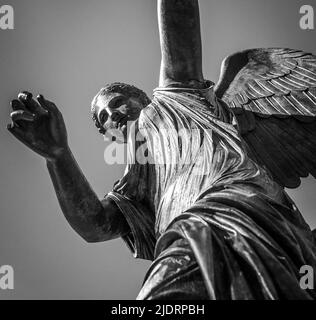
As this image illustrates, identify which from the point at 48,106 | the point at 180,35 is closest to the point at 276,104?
the point at 180,35

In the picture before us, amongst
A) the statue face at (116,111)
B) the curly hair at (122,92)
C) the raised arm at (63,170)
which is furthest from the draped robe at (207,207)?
the curly hair at (122,92)

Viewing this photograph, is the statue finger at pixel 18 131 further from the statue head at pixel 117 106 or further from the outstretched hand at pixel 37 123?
the statue head at pixel 117 106

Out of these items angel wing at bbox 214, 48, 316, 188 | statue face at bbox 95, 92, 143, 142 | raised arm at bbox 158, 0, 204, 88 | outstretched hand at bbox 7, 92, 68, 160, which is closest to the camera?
outstretched hand at bbox 7, 92, 68, 160

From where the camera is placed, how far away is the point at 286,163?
6.50 meters

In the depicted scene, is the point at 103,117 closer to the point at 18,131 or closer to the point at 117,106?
the point at 117,106

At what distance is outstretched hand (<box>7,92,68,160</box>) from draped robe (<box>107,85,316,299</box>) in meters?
0.71

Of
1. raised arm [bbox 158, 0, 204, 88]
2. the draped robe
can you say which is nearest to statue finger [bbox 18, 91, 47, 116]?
the draped robe

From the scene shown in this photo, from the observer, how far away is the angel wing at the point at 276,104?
6523mm

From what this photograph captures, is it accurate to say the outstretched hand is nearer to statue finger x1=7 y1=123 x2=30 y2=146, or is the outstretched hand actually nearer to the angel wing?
statue finger x1=7 y1=123 x2=30 y2=146

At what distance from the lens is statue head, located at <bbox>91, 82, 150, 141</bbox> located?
632cm

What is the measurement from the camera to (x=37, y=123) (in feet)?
17.5

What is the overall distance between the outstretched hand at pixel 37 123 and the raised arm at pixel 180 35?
88cm
